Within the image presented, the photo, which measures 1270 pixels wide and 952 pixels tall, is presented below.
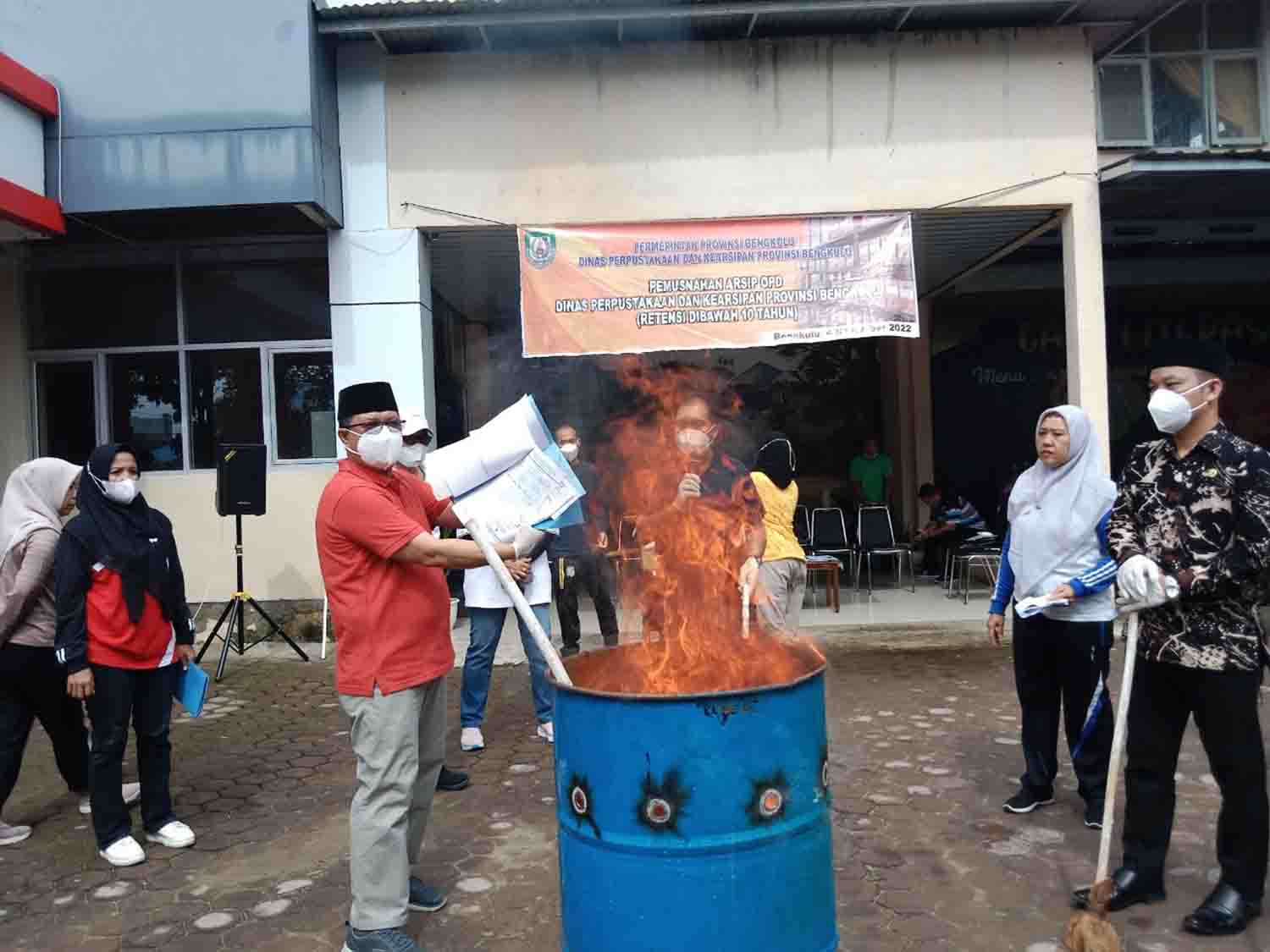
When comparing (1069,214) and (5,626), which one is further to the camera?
(1069,214)

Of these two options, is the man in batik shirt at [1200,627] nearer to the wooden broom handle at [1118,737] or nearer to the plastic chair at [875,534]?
the wooden broom handle at [1118,737]

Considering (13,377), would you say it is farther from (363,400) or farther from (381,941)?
(381,941)

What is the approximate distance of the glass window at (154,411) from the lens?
30.6 feet

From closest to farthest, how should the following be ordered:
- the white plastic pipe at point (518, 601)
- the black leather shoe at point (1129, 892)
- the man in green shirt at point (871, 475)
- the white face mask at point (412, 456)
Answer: the white plastic pipe at point (518, 601) → the black leather shoe at point (1129, 892) → the white face mask at point (412, 456) → the man in green shirt at point (871, 475)

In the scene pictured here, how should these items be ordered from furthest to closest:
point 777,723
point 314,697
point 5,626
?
point 314,697
point 5,626
point 777,723

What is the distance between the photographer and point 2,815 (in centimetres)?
481

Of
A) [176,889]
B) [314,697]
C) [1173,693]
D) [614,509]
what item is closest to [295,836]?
[176,889]

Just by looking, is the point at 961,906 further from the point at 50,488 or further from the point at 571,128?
the point at 571,128

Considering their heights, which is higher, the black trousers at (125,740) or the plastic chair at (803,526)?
the plastic chair at (803,526)

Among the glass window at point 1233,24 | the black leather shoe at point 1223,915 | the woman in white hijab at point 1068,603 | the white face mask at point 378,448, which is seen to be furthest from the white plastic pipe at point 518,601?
the glass window at point 1233,24

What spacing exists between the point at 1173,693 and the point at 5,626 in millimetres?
4922

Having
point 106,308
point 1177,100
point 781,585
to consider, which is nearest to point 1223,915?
point 781,585

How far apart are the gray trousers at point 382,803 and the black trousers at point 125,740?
151 centimetres

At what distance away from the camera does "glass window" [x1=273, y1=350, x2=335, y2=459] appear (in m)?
9.23
